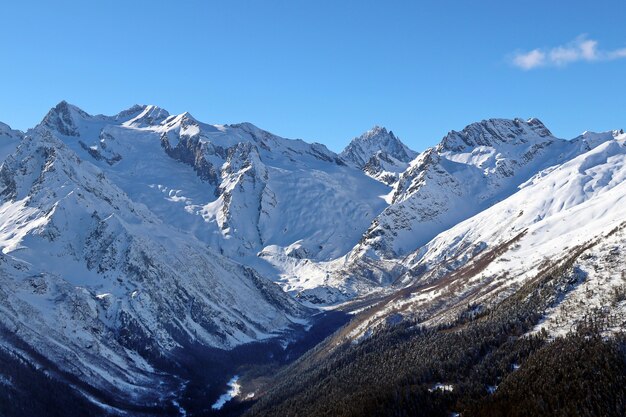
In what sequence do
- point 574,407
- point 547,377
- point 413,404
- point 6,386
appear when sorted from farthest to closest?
point 6,386 → point 413,404 → point 547,377 → point 574,407

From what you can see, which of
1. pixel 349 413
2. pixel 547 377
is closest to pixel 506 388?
pixel 547 377

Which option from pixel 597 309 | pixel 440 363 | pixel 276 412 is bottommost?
pixel 276 412

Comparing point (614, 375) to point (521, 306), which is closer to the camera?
point (614, 375)

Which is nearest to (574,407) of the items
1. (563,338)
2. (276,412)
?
(563,338)

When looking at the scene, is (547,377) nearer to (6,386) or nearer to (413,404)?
(413,404)

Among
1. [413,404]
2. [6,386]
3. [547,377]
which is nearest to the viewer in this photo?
[547,377]

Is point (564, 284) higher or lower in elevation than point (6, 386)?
higher

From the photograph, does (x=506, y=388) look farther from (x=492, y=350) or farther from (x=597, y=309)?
(x=597, y=309)
